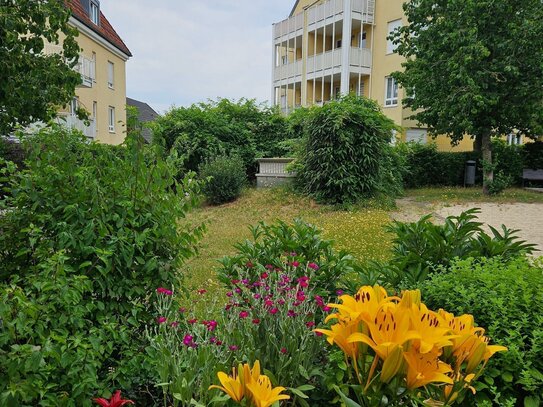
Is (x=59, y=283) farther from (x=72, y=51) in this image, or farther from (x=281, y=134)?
(x=281, y=134)

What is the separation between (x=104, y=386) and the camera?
1.97 m

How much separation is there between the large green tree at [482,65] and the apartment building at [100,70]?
1722cm

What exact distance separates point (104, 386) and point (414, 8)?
680 inches

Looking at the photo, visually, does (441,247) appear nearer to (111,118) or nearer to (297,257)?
(297,257)

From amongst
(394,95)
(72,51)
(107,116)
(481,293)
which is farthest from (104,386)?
(107,116)

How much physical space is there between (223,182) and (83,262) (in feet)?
41.6

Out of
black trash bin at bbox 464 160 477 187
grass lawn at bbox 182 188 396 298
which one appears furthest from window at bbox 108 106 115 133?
black trash bin at bbox 464 160 477 187

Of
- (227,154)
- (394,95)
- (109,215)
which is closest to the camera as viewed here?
(109,215)

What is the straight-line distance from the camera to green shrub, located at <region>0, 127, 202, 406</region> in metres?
1.71

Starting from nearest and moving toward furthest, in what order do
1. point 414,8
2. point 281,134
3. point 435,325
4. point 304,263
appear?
1. point 435,325
2. point 304,263
3. point 414,8
4. point 281,134

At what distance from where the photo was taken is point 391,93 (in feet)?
85.6

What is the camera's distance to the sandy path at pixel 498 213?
9.80 metres

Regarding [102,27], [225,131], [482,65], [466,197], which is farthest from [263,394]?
[102,27]

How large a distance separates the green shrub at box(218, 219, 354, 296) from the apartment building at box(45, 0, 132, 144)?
73.9 feet
